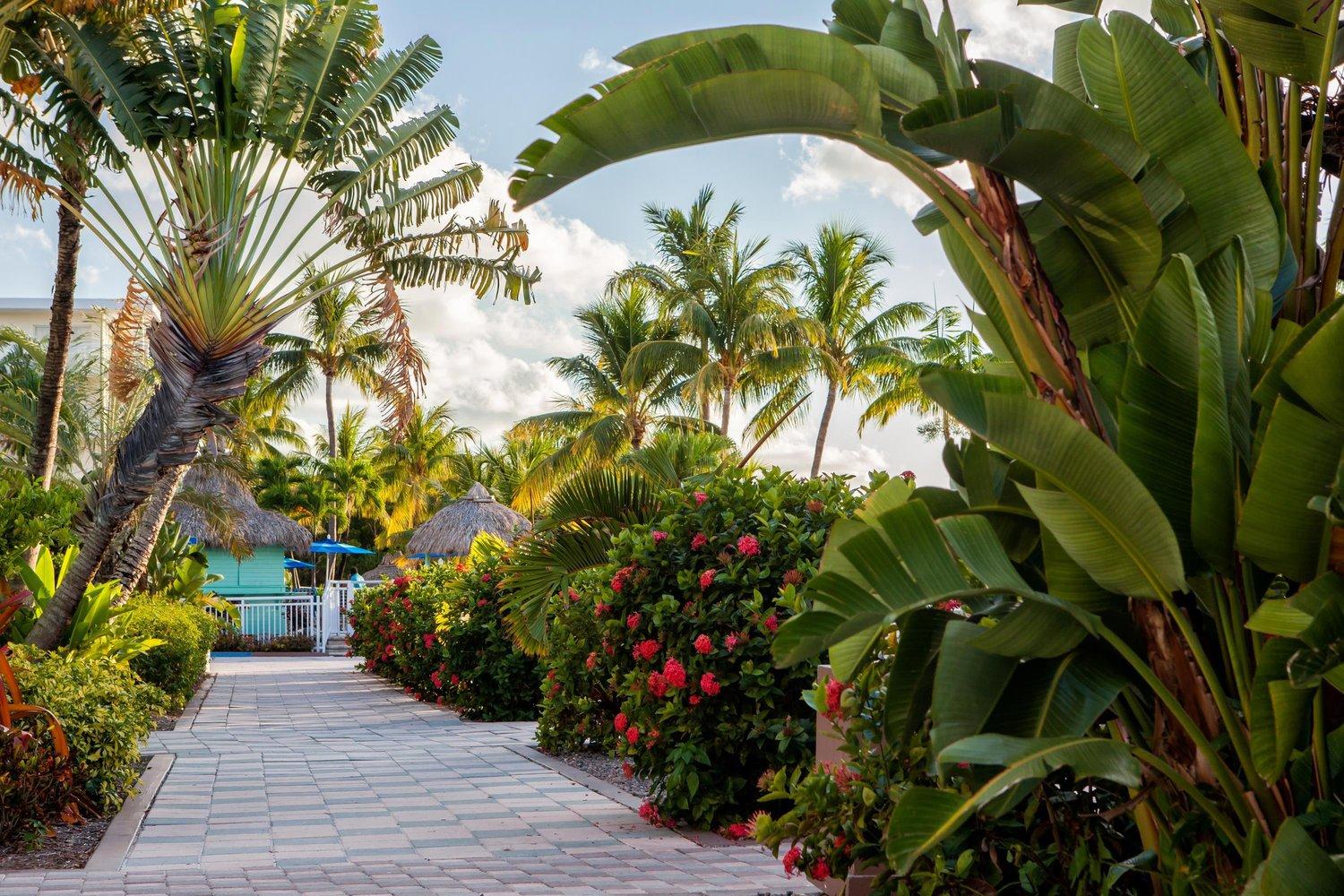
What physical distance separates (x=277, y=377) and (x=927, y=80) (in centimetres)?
3933

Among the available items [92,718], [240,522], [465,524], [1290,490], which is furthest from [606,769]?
[240,522]

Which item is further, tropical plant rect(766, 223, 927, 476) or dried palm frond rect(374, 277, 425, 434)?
tropical plant rect(766, 223, 927, 476)

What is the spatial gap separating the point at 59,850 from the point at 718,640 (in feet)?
12.6

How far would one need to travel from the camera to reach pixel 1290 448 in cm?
272

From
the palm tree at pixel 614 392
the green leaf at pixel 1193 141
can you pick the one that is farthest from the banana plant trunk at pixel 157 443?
the palm tree at pixel 614 392

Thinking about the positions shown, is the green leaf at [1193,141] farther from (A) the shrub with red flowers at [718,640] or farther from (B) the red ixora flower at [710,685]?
(B) the red ixora flower at [710,685]

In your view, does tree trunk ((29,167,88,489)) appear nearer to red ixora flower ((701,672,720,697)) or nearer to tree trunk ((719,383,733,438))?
red ixora flower ((701,672,720,697))

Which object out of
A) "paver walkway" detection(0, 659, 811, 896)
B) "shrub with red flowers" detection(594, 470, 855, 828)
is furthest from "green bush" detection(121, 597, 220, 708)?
"shrub with red flowers" detection(594, 470, 855, 828)

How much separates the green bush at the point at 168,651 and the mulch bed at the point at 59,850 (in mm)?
7145

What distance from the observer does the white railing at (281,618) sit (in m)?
30.2

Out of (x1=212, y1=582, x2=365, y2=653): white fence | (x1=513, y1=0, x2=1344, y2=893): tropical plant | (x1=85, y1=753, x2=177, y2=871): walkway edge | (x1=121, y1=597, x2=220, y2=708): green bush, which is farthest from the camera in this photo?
(x1=212, y1=582, x2=365, y2=653): white fence

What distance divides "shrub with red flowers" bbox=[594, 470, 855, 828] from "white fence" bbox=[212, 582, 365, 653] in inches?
935

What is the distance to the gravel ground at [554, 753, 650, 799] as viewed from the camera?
8.62m

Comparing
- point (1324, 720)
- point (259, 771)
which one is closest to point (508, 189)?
point (1324, 720)
